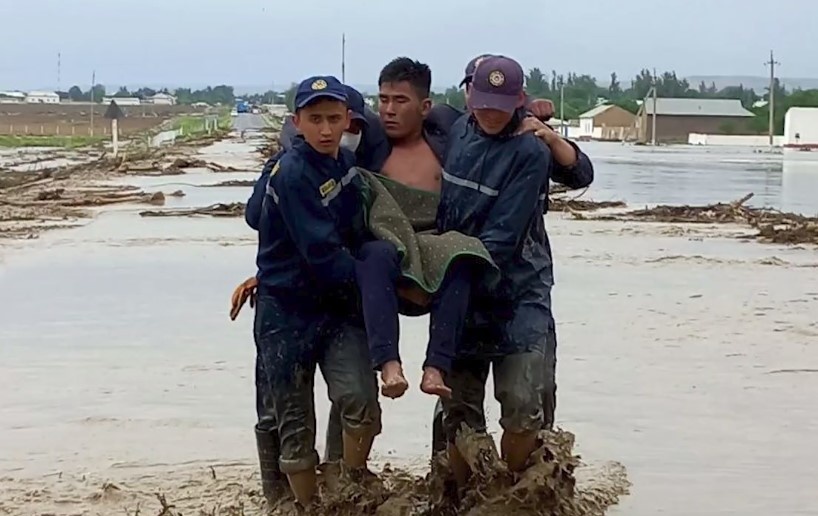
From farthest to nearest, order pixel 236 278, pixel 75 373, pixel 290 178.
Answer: pixel 236 278, pixel 75 373, pixel 290 178

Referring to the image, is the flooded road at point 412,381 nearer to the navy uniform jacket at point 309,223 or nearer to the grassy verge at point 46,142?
the navy uniform jacket at point 309,223

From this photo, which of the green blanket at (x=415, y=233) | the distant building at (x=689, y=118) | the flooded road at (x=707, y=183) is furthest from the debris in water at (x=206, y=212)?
the distant building at (x=689, y=118)

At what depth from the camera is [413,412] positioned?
796 cm

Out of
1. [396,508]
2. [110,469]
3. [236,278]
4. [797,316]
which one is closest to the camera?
[396,508]

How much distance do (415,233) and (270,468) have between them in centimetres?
135

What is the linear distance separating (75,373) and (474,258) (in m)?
4.85

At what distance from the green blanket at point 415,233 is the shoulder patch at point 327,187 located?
177 mm

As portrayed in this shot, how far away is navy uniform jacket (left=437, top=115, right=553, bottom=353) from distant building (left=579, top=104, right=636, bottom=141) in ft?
346

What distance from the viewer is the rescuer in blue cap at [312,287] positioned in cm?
484

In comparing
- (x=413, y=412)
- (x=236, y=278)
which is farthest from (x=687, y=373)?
(x=236, y=278)

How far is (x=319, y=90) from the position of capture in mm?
4910

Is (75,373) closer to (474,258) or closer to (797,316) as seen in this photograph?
(474,258)

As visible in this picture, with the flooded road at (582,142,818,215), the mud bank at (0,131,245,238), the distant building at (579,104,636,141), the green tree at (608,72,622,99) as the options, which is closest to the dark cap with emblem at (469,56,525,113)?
the mud bank at (0,131,245,238)

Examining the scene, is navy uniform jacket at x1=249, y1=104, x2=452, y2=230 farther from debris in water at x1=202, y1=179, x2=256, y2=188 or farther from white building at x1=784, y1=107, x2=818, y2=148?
white building at x1=784, y1=107, x2=818, y2=148
